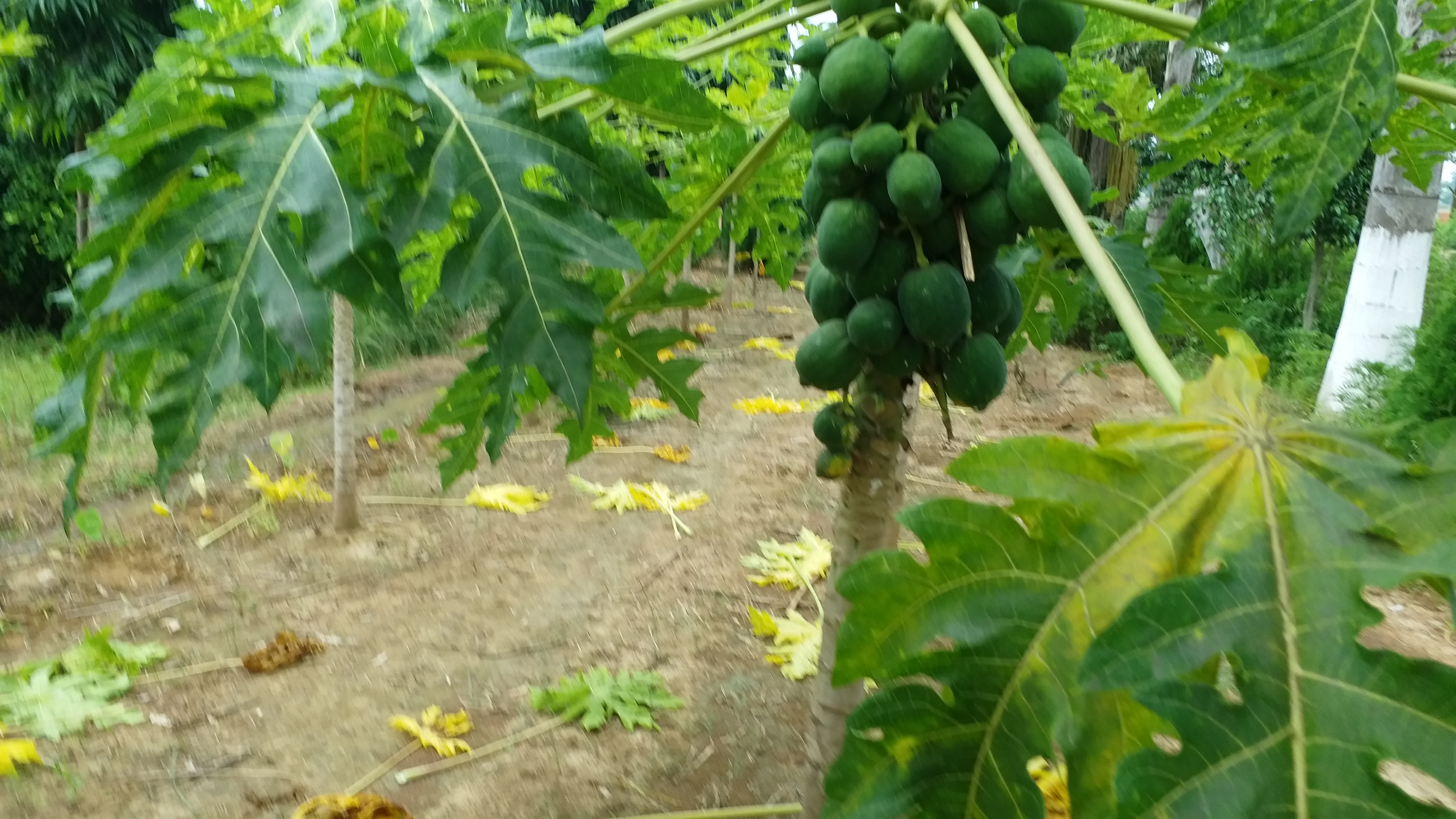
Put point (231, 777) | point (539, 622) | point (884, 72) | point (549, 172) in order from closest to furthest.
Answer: point (884, 72) → point (549, 172) → point (231, 777) → point (539, 622)

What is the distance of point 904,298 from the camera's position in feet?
3.57

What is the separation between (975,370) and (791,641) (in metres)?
1.90

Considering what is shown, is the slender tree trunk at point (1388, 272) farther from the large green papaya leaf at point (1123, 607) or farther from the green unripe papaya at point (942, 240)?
the large green papaya leaf at point (1123, 607)

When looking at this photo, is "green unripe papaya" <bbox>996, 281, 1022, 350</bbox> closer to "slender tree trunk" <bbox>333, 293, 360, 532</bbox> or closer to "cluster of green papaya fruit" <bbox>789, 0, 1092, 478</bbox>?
"cluster of green papaya fruit" <bbox>789, 0, 1092, 478</bbox>

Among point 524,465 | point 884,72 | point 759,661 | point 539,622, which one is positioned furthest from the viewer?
point 524,465

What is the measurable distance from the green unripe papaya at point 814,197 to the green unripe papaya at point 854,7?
0.21 metres

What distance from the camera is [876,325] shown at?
1.10 m

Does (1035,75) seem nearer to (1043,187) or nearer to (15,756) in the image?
(1043,187)

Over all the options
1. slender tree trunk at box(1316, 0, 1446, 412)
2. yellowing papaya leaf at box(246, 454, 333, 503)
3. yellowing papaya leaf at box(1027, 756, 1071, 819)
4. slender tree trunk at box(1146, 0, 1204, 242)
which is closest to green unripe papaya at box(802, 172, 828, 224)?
yellowing papaya leaf at box(1027, 756, 1071, 819)

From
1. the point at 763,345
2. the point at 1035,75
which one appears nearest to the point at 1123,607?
the point at 1035,75

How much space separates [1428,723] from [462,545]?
3469 millimetres

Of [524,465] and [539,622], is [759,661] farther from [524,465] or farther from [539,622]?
[524,465]

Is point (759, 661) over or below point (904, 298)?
below

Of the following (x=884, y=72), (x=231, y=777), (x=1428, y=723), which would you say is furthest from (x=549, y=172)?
(x=231, y=777)
